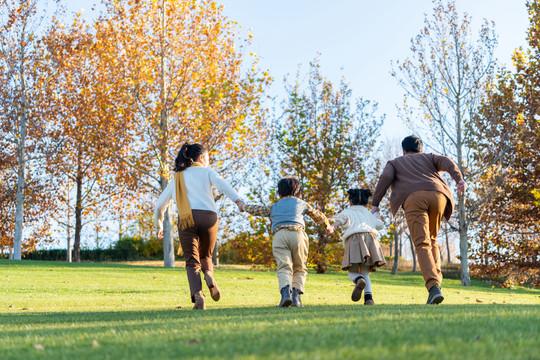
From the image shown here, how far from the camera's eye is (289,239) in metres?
7.65

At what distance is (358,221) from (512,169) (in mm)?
18184

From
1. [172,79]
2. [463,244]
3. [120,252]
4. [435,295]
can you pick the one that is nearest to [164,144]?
[172,79]

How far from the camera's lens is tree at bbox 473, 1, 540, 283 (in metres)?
22.9

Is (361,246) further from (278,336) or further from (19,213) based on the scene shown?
(19,213)

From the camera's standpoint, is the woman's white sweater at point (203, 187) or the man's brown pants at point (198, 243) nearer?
the man's brown pants at point (198, 243)

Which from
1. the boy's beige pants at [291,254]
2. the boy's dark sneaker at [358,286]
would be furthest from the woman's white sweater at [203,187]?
the boy's dark sneaker at [358,286]

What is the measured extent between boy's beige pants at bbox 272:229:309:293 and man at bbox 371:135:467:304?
1324mm

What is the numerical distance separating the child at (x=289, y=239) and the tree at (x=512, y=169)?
1682 centimetres

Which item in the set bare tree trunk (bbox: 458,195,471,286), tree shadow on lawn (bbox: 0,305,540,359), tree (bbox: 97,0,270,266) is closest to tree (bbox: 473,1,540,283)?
bare tree trunk (bbox: 458,195,471,286)

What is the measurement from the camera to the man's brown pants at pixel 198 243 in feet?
23.8

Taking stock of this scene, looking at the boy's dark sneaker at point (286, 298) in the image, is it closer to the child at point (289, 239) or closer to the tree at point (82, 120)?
the child at point (289, 239)

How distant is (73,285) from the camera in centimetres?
1501

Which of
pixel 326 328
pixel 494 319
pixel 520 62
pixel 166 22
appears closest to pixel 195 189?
pixel 326 328

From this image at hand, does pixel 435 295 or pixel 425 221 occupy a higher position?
pixel 425 221
